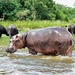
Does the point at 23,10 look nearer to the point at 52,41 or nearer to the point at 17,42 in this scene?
the point at 17,42

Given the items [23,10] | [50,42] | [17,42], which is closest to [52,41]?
[50,42]

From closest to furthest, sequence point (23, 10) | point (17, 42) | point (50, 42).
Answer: point (50, 42)
point (17, 42)
point (23, 10)

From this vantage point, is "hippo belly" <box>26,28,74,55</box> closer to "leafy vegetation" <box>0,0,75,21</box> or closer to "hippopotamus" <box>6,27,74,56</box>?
"hippopotamus" <box>6,27,74,56</box>

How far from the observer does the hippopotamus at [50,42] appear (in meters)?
10.8

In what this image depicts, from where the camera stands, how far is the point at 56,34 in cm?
1080

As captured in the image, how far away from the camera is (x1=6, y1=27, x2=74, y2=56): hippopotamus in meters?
10.8

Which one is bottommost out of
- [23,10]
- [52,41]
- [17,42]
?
[23,10]

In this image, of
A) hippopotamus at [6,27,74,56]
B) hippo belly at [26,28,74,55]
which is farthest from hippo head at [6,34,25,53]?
hippo belly at [26,28,74,55]

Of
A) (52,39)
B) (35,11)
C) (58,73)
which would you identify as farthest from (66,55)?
(35,11)

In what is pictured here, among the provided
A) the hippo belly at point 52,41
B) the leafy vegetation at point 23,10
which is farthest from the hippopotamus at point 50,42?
the leafy vegetation at point 23,10

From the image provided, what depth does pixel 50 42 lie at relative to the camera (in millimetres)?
10773

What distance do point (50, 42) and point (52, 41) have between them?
7 cm

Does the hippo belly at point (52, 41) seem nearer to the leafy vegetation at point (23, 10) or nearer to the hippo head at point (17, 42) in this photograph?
the hippo head at point (17, 42)

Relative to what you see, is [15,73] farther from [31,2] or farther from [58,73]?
[31,2]
